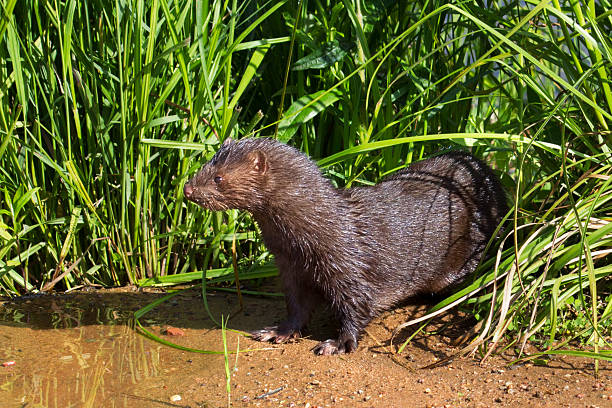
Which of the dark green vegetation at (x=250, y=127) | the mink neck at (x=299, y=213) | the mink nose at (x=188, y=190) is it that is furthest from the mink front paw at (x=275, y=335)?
the mink nose at (x=188, y=190)

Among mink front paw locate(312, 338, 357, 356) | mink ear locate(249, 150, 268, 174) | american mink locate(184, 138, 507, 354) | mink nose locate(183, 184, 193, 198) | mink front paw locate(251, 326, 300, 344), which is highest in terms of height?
mink ear locate(249, 150, 268, 174)

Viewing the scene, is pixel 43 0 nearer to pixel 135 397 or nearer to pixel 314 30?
pixel 314 30

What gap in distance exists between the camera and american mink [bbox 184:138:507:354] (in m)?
4.11

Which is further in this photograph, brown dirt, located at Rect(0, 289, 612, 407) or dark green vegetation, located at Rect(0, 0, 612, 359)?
dark green vegetation, located at Rect(0, 0, 612, 359)

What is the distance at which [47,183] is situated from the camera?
16.2ft

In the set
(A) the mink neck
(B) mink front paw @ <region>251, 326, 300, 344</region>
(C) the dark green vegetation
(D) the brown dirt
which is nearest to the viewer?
(D) the brown dirt

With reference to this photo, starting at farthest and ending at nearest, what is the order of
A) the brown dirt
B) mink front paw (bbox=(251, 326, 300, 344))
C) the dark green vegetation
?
1. mink front paw (bbox=(251, 326, 300, 344))
2. the dark green vegetation
3. the brown dirt

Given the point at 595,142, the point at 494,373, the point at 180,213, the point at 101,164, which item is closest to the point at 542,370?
the point at 494,373

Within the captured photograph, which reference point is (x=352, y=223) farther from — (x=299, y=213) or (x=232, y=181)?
(x=232, y=181)

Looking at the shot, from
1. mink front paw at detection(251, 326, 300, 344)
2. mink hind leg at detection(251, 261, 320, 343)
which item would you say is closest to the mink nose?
mink hind leg at detection(251, 261, 320, 343)

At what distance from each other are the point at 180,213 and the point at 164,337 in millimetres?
929

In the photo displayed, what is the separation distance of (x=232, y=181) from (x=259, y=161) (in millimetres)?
177

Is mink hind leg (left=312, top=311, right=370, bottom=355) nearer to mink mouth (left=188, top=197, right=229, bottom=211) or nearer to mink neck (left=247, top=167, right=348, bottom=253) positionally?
mink neck (left=247, top=167, right=348, bottom=253)

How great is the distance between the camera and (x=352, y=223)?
4.30 m
